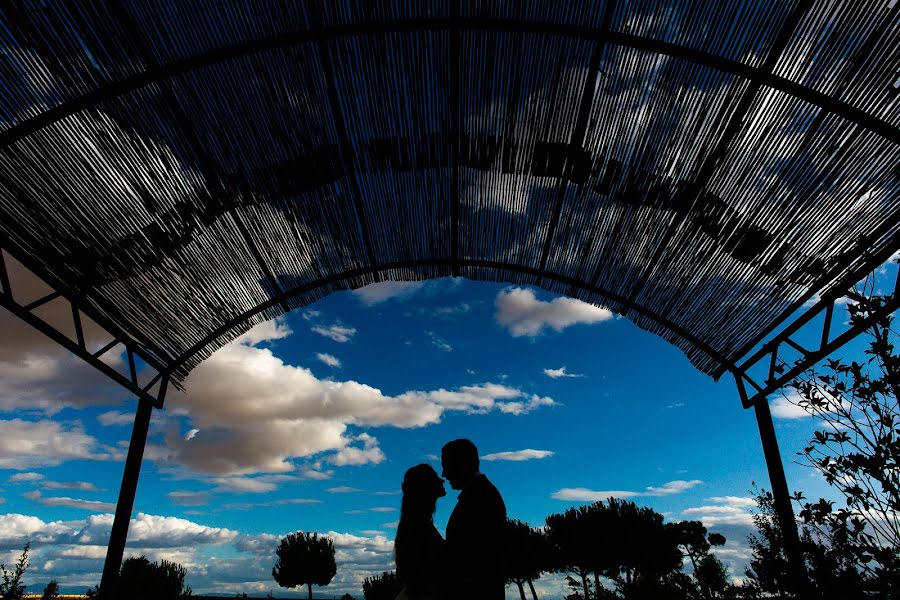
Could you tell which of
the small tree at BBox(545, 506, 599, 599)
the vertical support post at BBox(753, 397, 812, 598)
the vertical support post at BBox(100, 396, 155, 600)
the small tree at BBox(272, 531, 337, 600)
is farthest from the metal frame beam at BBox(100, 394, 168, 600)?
the small tree at BBox(272, 531, 337, 600)

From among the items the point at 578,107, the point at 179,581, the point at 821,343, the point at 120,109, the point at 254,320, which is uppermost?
A: the point at 578,107

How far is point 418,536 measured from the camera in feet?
11.2

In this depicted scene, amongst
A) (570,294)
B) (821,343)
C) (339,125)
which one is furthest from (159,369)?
(821,343)

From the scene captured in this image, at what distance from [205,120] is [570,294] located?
260 inches

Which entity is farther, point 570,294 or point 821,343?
point 570,294

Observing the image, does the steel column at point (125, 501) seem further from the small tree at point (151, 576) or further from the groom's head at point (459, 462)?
the small tree at point (151, 576)

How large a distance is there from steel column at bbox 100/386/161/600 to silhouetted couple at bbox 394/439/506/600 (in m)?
6.76

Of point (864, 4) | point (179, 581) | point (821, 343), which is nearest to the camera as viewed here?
point (864, 4)

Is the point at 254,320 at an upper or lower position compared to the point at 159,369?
upper

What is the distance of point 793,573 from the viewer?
6.84 metres

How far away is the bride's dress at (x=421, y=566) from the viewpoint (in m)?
3.35

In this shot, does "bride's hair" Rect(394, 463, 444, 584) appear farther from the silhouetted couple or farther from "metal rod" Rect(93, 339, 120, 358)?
"metal rod" Rect(93, 339, 120, 358)

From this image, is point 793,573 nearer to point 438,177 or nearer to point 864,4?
point 864,4

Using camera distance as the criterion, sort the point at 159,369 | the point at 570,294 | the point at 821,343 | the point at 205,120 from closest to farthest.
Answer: the point at 205,120 → the point at 821,343 → the point at 159,369 → the point at 570,294
